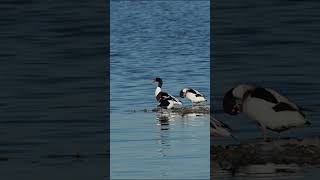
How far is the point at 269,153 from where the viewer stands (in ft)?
79.2

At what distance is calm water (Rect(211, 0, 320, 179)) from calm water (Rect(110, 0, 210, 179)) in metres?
0.72

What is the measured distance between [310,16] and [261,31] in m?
8.00

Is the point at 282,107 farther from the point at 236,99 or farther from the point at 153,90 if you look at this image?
the point at 153,90

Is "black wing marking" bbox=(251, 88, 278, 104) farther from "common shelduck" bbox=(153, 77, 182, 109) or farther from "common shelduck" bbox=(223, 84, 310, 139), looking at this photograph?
"common shelduck" bbox=(153, 77, 182, 109)

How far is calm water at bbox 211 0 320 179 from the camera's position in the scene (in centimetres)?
2791

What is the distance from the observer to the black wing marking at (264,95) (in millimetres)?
25453

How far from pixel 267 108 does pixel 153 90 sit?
43.0 feet

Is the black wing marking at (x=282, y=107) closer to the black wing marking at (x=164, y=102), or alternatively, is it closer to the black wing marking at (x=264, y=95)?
the black wing marking at (x=264, y=95)

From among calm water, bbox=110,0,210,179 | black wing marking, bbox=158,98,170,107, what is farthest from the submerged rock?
black wing marking, bbox=158,98,170,107
